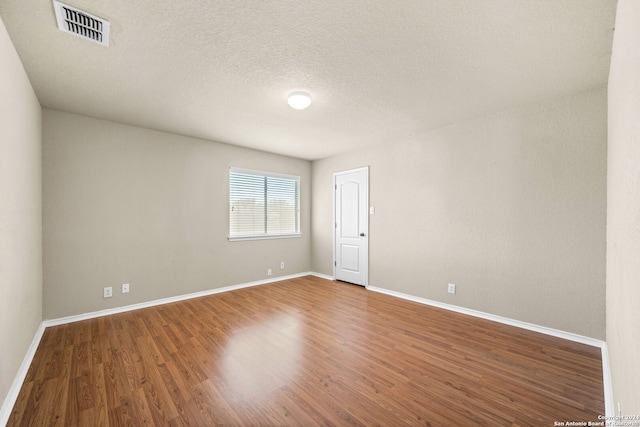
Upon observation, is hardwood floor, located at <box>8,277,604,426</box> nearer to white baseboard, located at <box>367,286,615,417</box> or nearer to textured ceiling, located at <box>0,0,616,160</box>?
white baseboard, located at <box>367,286,615,417</box>

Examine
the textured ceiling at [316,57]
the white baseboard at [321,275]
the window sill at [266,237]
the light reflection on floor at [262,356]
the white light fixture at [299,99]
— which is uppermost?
the textured ceiling at [316,57]

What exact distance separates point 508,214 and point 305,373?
9.46 ft

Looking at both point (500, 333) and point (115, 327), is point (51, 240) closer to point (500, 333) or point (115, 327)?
point (115, 327)

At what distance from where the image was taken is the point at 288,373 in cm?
217

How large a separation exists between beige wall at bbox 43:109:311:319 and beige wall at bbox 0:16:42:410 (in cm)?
33

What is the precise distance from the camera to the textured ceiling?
1.67 metres

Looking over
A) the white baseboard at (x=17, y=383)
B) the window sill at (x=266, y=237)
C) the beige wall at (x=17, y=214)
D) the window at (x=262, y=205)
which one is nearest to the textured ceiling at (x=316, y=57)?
the beige wall at (x=17, y=214)

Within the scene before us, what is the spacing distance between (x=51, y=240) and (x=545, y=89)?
5.71m

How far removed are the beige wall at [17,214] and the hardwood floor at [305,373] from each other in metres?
0.34

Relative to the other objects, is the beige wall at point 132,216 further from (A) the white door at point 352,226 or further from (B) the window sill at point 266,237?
(A) the white door at point 352,226

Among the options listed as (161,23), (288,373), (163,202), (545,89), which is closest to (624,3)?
(545,89)

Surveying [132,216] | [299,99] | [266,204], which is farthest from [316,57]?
[266,204]

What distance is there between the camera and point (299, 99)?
2.77m

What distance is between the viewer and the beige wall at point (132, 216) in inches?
125
